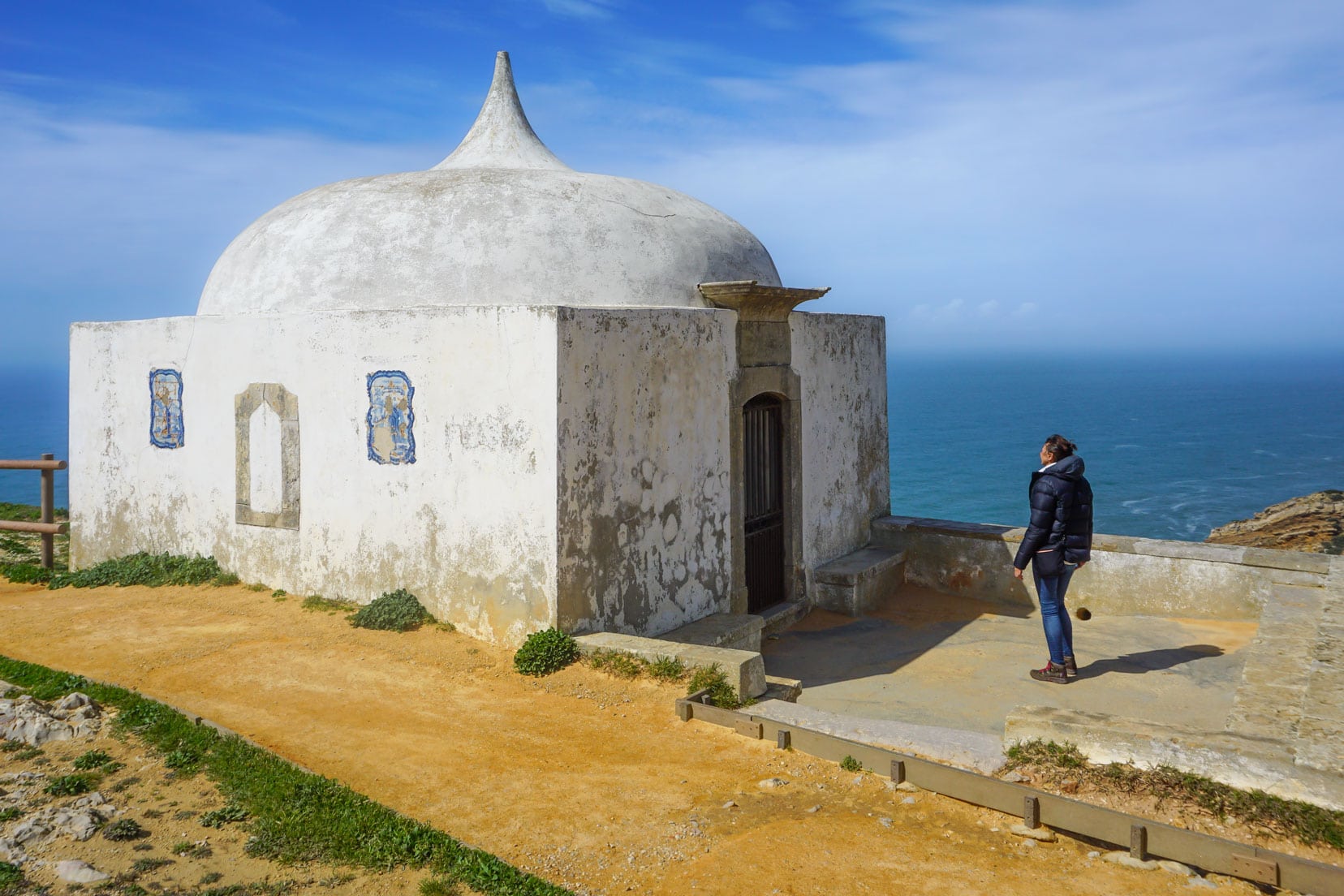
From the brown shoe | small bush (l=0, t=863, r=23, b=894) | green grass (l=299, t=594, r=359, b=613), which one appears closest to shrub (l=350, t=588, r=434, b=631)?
green grass (l=299, t=594, r=359, b=613)

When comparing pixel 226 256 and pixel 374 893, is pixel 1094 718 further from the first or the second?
pixel 226 256

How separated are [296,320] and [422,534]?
2420 millimetres


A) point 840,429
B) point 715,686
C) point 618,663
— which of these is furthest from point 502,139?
point 715,686

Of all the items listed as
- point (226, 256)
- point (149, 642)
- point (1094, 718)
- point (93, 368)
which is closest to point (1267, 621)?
point (1094, 718)

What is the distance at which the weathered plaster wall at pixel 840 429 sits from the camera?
1084 cm

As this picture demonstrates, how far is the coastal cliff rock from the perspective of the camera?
16109mm

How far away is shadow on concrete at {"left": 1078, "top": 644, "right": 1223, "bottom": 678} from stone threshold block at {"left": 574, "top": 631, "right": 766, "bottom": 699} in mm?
3588

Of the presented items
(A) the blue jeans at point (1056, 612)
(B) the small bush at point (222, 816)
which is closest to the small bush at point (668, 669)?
(B) the small bush at point (222, 816)

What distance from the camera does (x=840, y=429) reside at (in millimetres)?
11617

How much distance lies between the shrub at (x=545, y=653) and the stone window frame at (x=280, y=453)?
323 centimetres

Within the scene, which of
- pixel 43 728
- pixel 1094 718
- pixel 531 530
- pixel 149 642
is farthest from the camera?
pixel 149 642

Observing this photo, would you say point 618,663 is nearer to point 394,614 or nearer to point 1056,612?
point 394,614

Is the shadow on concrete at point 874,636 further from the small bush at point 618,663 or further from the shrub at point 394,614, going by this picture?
the shrub at point 394,614

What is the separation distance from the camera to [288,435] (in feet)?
30.0
